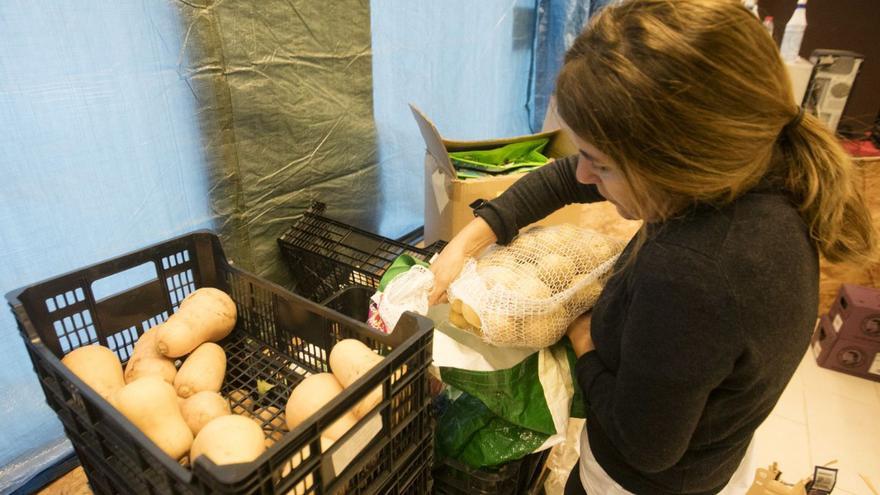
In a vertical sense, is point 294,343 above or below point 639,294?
below

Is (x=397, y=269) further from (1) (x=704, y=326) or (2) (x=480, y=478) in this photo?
(1) (x=704, y=326)

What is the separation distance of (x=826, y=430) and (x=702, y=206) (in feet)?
4.51

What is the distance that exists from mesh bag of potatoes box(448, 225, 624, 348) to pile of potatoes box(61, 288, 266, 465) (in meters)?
0.34

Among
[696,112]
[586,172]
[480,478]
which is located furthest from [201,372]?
[696,112]

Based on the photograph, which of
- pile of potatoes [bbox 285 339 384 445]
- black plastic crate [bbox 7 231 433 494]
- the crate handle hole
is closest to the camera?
black plastic crate [bbox 7 231 433 494]

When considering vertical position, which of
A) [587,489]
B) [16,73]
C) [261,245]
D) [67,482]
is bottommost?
[67,482]

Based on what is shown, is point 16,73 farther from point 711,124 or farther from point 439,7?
→ point 439,7

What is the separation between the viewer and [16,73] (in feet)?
2.87

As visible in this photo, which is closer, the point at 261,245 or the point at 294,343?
the point at 294,343

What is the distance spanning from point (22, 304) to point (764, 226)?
920mm

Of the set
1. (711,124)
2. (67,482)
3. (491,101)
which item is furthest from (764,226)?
(491,101)

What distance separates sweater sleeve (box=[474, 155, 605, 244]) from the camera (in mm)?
943

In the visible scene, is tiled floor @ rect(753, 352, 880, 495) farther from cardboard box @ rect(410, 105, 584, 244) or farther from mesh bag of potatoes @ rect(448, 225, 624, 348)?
mesh bag of potatoes @ rect(448, 225, 624, 348)

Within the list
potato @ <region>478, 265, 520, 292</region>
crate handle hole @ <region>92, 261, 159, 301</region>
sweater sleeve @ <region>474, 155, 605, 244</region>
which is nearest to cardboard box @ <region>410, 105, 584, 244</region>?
sweater sleeve @ <region>474, 155, 605, 244</region>
